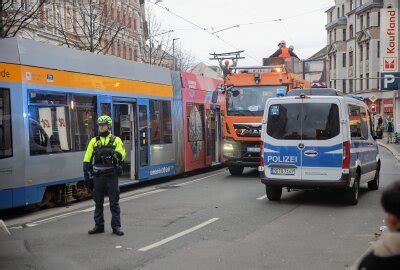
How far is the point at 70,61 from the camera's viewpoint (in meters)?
11.6

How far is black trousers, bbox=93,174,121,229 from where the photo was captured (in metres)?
8.24

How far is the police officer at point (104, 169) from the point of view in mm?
8242

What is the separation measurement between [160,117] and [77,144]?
13.7 ft

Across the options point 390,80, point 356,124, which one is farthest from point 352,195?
point 390,80

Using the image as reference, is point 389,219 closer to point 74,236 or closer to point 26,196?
point 74,236

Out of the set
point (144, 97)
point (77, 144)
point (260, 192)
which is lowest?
point (260, 192)

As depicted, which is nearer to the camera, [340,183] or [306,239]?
[306,239]

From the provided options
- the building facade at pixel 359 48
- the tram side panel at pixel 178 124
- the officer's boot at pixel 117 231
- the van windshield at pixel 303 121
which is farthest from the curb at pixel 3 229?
the building facade at pixel 359 48

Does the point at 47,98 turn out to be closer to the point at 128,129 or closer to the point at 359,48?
the point at 128,129

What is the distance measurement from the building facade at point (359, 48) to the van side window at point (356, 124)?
4192 cm

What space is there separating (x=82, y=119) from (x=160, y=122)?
3.80 m

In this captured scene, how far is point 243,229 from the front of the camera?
854cm

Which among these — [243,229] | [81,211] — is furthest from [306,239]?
[81,211]

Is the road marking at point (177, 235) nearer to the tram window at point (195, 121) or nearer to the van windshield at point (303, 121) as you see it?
the van windshield at point (303, 121)
